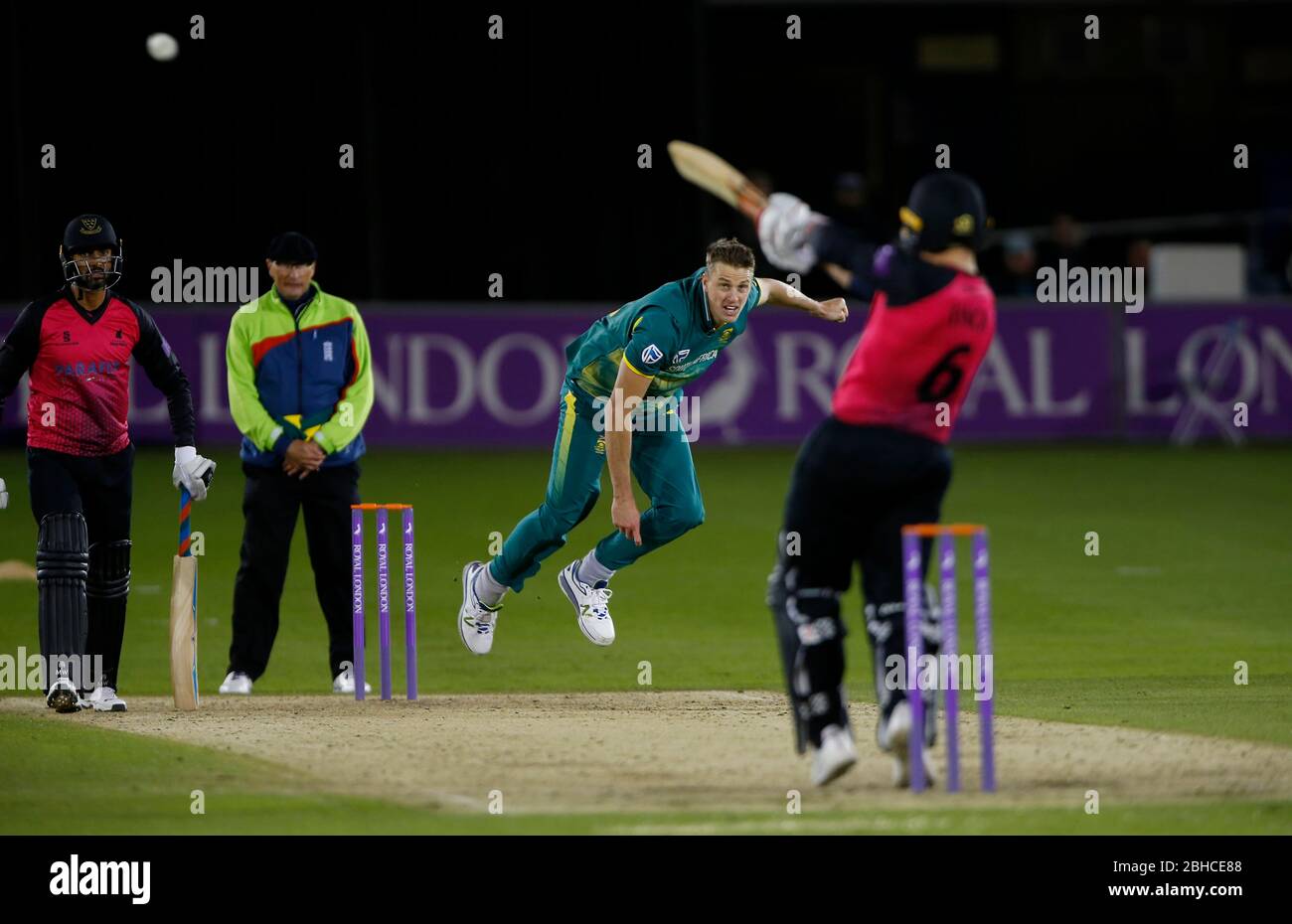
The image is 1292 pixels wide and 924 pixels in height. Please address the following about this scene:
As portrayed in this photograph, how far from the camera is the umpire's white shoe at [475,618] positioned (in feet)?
39.8

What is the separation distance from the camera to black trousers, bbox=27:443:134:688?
10.4 m

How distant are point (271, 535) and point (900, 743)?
451 centimetres

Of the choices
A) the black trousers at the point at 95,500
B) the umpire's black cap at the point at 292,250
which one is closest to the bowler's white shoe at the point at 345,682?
the black trousers at the point at 95,500

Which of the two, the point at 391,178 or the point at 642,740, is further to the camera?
the point at 391,178

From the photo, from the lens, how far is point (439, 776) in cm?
877

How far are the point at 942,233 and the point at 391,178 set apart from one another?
18.7 metres

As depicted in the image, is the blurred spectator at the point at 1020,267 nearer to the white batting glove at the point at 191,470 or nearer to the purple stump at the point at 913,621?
the white batting glove at the point at 191,470

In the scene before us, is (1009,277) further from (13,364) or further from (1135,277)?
(13,364)

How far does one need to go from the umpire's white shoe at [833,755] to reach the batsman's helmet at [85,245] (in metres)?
4.23

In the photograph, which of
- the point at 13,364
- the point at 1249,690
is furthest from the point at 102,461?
the point at 1249,690

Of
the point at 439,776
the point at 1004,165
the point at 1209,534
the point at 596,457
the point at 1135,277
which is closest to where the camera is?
the point at 439,776

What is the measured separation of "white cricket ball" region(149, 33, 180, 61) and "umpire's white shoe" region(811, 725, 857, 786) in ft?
61.8

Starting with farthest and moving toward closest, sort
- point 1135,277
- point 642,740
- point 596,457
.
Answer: point 1135,277 → point 596,457 → point 642,740

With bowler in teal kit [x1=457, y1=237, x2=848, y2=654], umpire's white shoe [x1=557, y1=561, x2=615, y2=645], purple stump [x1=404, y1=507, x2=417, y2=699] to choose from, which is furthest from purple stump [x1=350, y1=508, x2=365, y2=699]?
umpire's white shoe [x1=557, y1=561, x2=615, y2=645]
